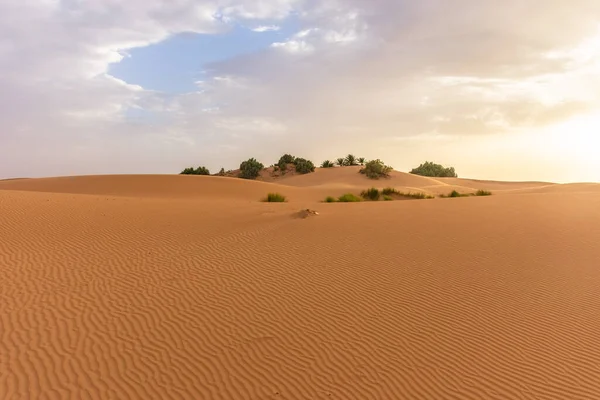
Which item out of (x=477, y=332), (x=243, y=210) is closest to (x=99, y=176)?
(x=243, y=210)

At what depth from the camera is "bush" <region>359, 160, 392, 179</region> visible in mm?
44344

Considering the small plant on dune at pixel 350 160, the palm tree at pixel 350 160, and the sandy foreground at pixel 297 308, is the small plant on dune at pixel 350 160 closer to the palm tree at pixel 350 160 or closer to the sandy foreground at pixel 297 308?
the palm tree at pixel 350 160

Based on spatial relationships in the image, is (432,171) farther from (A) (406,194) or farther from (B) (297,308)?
(B) (297,308)

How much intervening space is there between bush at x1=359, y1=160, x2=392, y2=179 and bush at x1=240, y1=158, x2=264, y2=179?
42.1 feet

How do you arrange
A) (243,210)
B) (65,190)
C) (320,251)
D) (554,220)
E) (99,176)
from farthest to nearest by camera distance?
(99,176) < (65,190) < (243,210) < (554,220) < (320,251)

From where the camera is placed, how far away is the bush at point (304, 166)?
51.7m

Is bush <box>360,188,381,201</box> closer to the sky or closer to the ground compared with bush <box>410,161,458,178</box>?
closer to the ground

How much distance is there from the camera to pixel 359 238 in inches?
431

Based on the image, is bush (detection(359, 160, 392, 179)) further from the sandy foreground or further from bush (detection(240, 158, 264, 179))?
the sandy foreground

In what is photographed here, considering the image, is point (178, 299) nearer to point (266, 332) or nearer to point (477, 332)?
point (266, 332)

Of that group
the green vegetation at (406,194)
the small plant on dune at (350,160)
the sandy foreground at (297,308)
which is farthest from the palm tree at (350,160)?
the sandy foreground at (297,308)

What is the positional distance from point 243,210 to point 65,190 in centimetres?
2022

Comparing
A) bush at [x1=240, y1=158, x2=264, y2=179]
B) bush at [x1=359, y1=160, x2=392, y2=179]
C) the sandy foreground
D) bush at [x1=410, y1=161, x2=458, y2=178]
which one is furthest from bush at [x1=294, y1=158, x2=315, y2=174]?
the sandy foreground

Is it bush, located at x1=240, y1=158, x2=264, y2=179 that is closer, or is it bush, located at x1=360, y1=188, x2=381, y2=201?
bush, located at x1=360, y1=188, x2=381, y2=201
